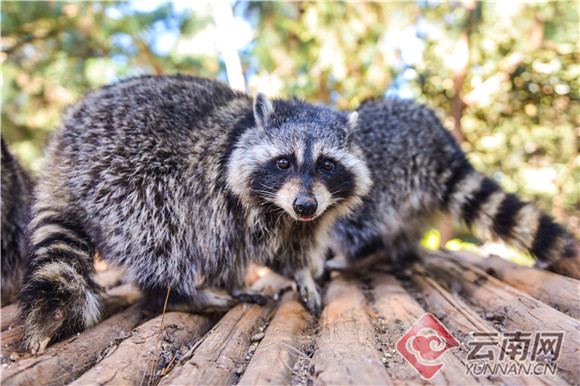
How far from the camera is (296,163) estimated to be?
269 centimetres

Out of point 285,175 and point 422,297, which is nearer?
point 285,175

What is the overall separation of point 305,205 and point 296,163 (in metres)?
0.40

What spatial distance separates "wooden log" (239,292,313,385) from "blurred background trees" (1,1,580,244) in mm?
4612

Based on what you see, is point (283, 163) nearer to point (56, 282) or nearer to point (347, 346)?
point (347, 346)

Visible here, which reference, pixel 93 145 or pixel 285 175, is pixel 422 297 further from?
pixel 93 145

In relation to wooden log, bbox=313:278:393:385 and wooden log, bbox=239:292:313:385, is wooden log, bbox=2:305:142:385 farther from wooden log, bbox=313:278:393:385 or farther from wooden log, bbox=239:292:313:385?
wooden log, bbox=313:278:393:385

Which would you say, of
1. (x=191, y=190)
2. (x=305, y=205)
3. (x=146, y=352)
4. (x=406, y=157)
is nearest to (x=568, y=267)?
(x=406, y=157)

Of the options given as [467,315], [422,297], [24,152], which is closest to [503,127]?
[422,297]

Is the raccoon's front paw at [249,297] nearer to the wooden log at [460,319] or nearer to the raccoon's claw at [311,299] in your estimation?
the raccoon's claw at [311,299]

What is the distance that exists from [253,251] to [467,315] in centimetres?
149

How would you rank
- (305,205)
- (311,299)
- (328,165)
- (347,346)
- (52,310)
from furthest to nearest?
1. (311,299)
2. (328,165)
3. (305,205)
4. (52,310)
5. (347,346)

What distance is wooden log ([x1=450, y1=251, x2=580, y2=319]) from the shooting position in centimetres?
244

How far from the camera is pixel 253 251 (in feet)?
9.81
